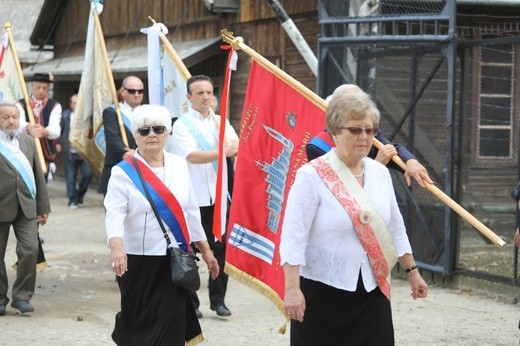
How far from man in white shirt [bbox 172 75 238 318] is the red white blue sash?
7.02ft

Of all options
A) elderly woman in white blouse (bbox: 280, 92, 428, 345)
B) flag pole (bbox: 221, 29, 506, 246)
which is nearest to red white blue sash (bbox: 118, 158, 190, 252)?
flag pole (bbox: 221, 29, 506, 246)

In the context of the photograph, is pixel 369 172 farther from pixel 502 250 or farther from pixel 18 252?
pixel 502 250

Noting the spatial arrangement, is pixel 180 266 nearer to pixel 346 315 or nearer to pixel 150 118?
pixel 150 118

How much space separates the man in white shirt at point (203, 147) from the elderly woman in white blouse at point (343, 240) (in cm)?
354

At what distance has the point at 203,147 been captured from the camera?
8617 mm

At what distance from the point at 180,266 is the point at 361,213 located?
1634mm

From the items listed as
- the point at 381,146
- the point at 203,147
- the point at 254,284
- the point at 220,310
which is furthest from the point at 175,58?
the point at 381,146

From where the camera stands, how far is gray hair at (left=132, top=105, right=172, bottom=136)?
20.7 feet

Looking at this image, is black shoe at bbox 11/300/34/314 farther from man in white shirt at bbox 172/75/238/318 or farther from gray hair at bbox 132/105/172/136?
gray hair at bbox 132/105/172/136

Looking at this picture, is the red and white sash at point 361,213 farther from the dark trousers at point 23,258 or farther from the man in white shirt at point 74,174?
the man in white shirt at point 74,174

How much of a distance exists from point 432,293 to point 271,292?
3772 mm

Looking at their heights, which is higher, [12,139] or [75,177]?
[12,139]

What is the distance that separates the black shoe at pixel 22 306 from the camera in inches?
348

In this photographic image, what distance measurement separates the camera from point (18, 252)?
29.2ft
